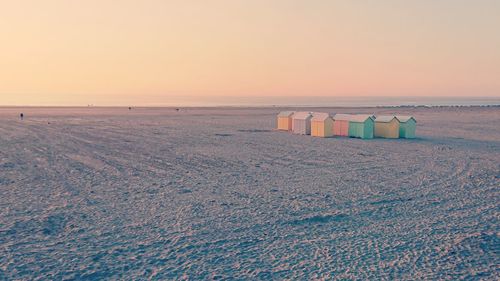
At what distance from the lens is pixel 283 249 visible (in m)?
8.51

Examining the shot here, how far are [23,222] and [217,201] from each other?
15.8 ft

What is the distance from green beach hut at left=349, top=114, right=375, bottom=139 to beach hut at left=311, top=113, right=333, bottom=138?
1.36m

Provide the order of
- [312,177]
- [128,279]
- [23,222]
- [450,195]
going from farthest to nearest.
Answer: [312,177], [450,195], [23,222], [128,279]

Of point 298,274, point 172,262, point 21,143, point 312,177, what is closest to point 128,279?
point 172,262

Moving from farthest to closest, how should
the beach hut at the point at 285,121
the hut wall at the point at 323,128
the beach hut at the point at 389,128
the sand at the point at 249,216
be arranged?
the beach hut at the point at 285,121, the hut wall at the point at 323,128, the beach hut at the point at 389,128, the sand at the point at 249,216

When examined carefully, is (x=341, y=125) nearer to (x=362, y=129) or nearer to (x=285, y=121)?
(x=362, y=129)

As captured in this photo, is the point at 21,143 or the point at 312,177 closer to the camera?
the point at 312,177

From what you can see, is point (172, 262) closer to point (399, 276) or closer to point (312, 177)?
point (399, 276)

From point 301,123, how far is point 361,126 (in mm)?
4606

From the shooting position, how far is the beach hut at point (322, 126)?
1128 inches

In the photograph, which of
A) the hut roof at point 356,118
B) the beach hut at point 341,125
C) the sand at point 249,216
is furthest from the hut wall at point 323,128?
the sand at point 249,216

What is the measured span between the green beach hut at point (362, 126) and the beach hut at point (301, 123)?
10.0 ft

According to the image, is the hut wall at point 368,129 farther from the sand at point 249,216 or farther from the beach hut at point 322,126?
the sand at point 249,216

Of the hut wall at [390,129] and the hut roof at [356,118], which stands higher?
the hut roof at [356,118]
